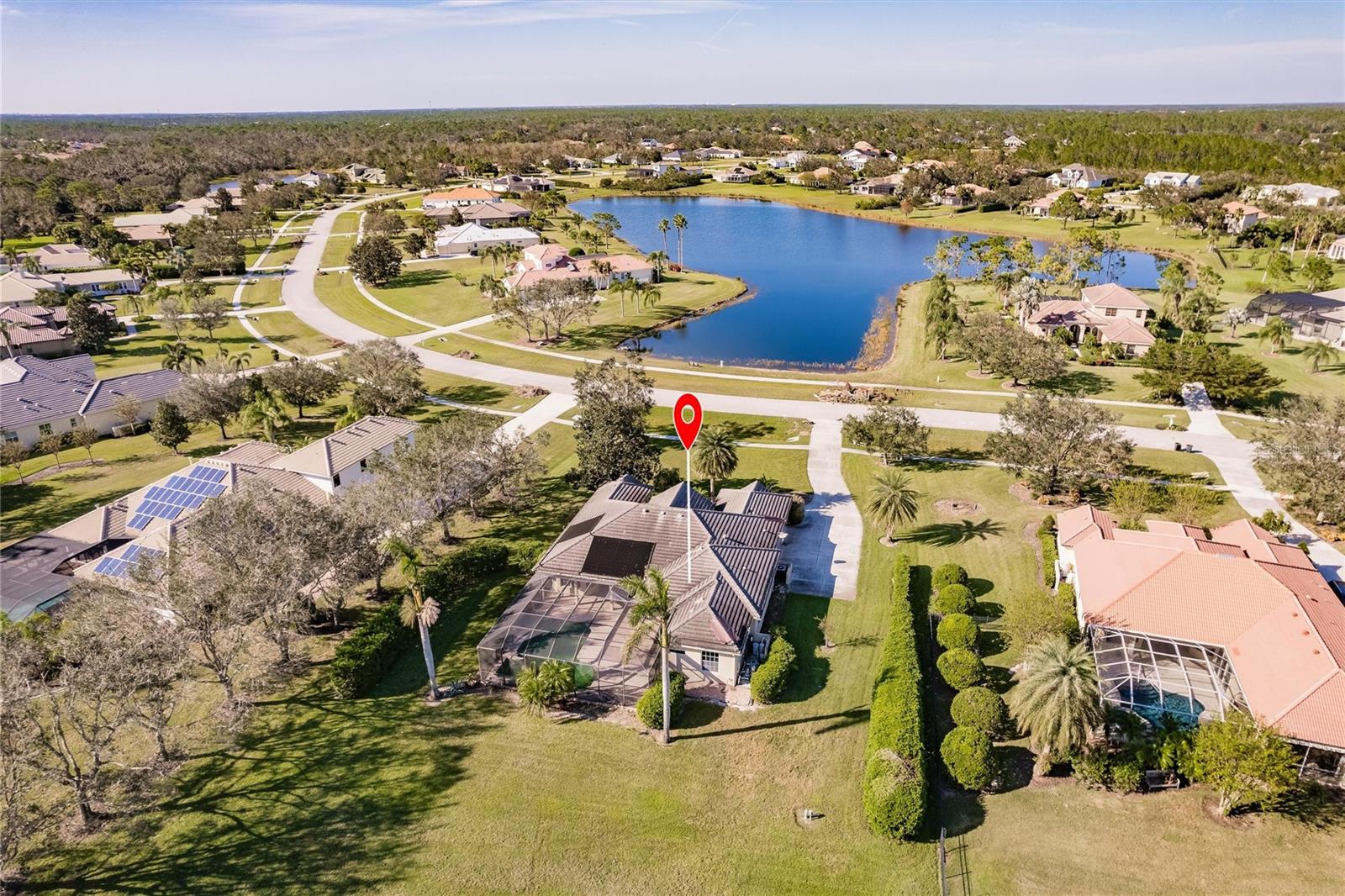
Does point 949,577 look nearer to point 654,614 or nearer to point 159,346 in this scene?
point 654,614

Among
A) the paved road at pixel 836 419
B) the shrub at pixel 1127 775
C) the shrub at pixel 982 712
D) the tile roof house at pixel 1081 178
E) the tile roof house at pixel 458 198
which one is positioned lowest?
the shrub at pixel 1127 775

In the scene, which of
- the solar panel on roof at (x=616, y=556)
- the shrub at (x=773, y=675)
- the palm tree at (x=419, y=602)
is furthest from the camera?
the solar panel on roof at (x=616, y=556)

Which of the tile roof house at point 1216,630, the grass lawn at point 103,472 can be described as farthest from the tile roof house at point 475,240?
the tile roof house at point 1216,630

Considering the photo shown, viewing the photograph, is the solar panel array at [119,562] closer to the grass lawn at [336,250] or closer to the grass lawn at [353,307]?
the grass lawn at [353,307]

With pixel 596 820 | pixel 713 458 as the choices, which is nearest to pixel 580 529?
pixel 713 458

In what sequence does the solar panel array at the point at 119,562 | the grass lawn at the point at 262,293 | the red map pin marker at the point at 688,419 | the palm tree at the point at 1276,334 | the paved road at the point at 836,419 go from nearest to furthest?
the red map pin marker at the point at 688,419
the solar panel array at the point at 119,562
the paved road at the point at 836,419
the palm tree at the point at 1276,334
the grass lawn at the point at 262,293

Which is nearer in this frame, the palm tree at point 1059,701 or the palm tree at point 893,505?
the palm tree at point 1059,701

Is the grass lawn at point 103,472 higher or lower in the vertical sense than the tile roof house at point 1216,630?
lower
